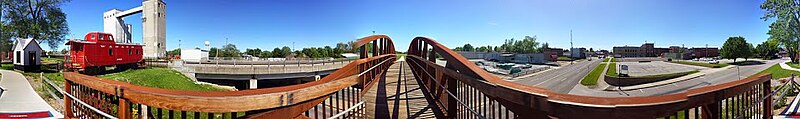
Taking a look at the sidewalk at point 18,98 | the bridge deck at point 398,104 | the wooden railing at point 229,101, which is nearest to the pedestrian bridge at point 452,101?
the wooden railing at point 229,101

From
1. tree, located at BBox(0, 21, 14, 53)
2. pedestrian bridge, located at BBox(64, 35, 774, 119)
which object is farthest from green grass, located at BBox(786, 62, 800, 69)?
tree, located at BBox(0, 21, 14, 53)

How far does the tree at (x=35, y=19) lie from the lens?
1.78 meters

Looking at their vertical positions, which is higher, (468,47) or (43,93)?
(468,47)

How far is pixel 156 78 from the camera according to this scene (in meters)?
1.46

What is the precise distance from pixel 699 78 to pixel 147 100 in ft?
7.30

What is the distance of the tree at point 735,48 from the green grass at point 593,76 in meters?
0.59

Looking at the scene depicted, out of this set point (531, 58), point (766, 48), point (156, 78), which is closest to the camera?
point (156, 78)

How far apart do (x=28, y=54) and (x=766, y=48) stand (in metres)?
4.17

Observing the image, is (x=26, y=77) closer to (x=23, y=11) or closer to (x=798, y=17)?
(x=23, y=11)

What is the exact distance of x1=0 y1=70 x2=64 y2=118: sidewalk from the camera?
189cm

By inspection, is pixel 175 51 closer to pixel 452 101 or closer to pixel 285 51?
pixel 285 51

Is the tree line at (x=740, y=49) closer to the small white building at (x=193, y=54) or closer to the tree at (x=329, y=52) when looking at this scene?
the tree at (x=329, y=52)

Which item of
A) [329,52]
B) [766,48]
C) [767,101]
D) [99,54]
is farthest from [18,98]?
[766,48]

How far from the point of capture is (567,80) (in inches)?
74.5
